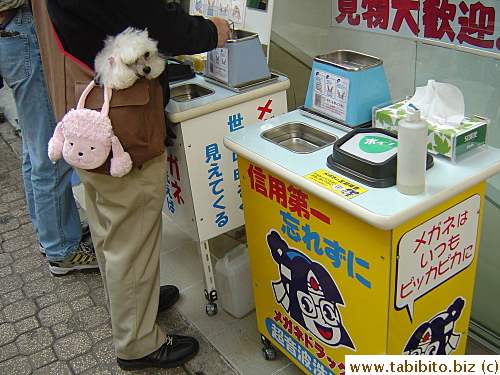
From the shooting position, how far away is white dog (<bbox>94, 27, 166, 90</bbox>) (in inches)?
68.2

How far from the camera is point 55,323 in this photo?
8.70ft

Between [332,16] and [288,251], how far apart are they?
1223mm

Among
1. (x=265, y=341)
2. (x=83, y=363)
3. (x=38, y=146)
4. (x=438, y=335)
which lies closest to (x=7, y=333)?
(x=83, y=363)

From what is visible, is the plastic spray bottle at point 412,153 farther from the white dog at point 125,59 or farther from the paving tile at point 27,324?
the paving tile at point 27,324

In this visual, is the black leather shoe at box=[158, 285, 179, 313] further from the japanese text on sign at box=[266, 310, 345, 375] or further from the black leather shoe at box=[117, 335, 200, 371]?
the japanese text on sign at box=[266, 310, 345, 375]

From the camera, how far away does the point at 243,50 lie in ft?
7.39

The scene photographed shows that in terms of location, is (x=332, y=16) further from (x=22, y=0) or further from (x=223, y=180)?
(x=22, y=0)

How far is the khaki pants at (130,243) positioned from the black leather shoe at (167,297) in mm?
395

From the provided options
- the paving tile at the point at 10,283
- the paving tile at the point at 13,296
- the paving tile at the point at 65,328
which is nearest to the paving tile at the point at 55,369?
the paving tile at the point at 65,328

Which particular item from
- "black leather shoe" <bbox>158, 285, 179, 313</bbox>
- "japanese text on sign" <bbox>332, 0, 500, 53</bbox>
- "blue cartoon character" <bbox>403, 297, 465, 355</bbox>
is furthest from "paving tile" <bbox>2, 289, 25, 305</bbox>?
"japanese text on sign" <bbox>332, 0, 500, 53</bbox>

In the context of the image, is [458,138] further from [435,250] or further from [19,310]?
[19,310]

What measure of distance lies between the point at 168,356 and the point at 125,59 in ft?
4.23

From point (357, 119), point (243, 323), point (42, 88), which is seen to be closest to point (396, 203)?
point (357, 119)

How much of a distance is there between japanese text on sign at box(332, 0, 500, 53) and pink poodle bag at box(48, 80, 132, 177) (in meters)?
1.18
